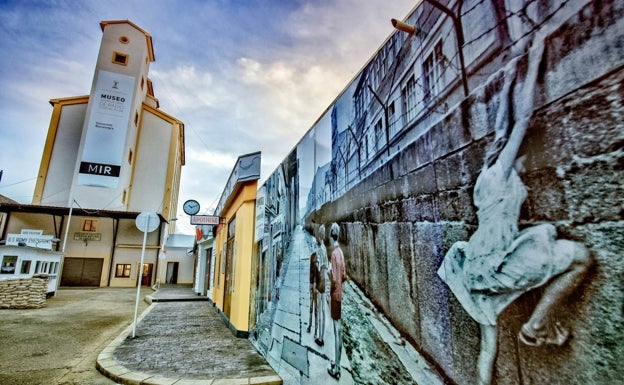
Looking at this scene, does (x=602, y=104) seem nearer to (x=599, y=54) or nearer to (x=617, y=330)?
(x=599, y=54)

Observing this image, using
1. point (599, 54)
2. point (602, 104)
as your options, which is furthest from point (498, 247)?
point (599, 54)

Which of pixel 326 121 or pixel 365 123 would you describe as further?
pixel 326 121

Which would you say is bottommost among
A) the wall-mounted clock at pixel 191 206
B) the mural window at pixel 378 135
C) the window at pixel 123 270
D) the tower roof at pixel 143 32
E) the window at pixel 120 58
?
the window at pixel 123 270

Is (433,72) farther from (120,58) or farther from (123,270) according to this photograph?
(120,58)

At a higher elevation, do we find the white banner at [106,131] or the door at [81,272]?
the white banner at [106,131]

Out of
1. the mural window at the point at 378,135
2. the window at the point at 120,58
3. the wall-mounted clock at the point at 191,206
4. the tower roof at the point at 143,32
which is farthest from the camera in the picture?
the tower roof at the point at 143,32

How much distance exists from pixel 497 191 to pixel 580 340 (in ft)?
1.62

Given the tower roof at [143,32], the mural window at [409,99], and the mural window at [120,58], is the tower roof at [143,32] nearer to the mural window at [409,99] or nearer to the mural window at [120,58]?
the mural window at [120,58]

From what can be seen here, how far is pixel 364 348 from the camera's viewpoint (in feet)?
6.45

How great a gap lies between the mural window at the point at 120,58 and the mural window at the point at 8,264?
16.0 meters

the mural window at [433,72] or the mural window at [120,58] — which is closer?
the mural window at [433,72]

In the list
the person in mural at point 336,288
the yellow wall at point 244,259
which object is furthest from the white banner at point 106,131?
the person in mural at point 336,288

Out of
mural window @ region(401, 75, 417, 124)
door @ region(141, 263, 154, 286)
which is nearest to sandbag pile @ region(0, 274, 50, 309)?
mural window @ region(401, 75, 417, 124)

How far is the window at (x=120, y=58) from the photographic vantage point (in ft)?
71.9
